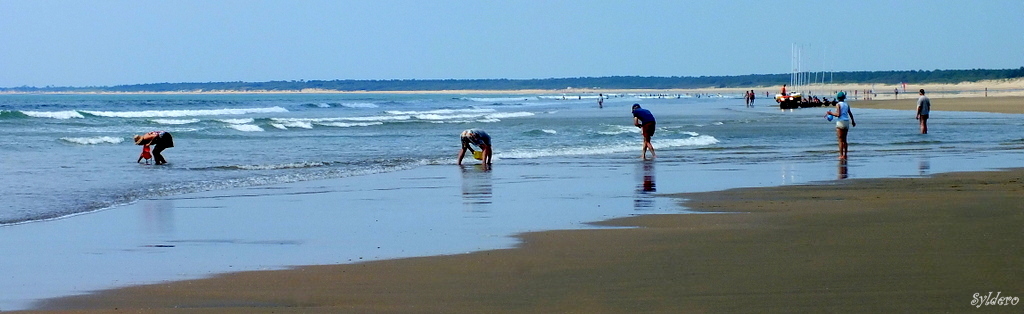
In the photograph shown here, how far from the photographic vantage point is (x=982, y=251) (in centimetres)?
684

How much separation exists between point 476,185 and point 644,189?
236cm

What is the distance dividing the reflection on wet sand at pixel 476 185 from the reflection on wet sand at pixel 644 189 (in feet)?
5.54

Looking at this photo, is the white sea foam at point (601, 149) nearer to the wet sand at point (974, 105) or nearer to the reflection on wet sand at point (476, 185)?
the reflection on wet sand at point (476, 185)

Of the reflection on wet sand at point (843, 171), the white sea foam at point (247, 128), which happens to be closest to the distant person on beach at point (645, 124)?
the reflection on wet sand at point (843, 171)

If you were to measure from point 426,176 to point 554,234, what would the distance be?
7154 mm

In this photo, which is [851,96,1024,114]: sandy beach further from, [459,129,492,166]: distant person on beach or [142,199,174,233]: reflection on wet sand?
[142,199,174,233]: reflection on wet sand

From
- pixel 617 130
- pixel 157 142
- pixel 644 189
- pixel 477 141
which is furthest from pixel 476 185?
pixel 617 130

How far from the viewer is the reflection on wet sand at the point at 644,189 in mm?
10484

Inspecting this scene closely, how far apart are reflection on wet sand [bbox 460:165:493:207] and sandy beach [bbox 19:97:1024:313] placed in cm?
272

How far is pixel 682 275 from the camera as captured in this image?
247 inches

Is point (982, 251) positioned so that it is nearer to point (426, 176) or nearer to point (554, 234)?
point (554, 234)

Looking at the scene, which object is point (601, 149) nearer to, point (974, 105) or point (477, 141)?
point (477, 141)

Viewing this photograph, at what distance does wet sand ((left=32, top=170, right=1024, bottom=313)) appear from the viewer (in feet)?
18.2

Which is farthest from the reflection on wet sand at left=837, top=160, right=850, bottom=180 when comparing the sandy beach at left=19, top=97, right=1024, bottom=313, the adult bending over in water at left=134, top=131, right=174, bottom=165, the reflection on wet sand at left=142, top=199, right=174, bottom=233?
the adult bending over in water at left=134, top=131, right=174, bottom=165
